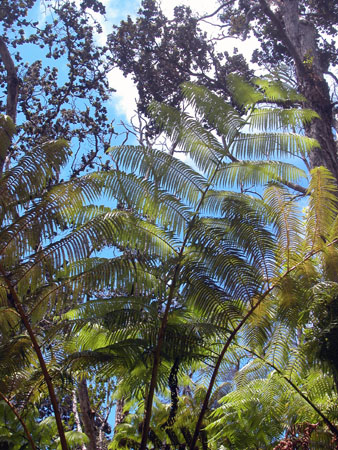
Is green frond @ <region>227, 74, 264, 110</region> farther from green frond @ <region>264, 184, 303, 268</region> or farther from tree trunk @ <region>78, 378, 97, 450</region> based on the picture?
tree trunk @ <region>78, 378, 97, 450</region>

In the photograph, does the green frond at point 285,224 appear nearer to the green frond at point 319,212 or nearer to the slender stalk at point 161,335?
the green frond at point 319,212

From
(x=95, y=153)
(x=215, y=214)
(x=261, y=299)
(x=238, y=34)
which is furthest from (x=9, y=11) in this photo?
(x=261, y=299)

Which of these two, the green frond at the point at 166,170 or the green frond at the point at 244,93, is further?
the green frond at the point at 244,93

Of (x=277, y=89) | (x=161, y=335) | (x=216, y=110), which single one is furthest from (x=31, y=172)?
(x=277, y=89)

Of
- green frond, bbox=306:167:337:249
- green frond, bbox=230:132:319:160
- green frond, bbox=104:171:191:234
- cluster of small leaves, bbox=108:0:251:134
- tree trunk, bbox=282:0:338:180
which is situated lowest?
green frond, bbox=306:167:337:249

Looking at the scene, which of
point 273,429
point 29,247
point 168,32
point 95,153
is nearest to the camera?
point 29,247

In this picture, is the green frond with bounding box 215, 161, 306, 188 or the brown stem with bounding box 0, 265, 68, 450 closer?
the brown stem with bounding box 0, 265, 68, 450

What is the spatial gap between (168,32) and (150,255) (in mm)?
10040

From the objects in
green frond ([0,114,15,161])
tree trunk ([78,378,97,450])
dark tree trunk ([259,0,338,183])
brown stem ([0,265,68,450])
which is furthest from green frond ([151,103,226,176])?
tree trunk ([78,378,97,450])

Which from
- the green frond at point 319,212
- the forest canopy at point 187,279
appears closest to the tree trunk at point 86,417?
the forest canopy at point 187,279

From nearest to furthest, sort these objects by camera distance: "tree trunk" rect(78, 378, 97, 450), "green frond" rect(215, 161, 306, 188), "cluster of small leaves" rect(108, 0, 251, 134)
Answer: "green frond" rect(215, 161, 306, 188)
"tree trunk" rect(78, 378, 97, 450)
"cluster of small leaves" rect(108, 0, 251, 134)

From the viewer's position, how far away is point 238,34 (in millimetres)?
12094

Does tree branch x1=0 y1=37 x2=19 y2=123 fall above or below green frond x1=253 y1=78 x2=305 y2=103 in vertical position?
above

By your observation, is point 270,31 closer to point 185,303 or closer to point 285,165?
point 285,165
